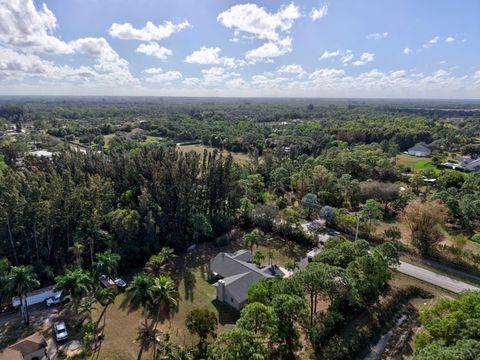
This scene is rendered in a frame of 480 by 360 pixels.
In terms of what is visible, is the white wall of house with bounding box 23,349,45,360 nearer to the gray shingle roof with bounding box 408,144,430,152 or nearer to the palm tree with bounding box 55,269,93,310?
the palm tree with bounding box 55,269,93,310

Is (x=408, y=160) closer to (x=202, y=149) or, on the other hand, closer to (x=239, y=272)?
(x=202, y=149)

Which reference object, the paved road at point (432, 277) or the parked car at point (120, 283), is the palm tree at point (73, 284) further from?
the paved road at point (432, 277)

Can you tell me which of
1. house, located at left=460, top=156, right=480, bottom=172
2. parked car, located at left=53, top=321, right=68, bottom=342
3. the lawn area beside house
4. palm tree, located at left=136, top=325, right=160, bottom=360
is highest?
house, located at left=460, top=156, right=480, bottom=172

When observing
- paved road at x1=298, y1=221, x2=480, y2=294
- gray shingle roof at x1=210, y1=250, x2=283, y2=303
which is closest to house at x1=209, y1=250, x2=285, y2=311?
gray shingle roof at x1=210, y1=250, x2=283, y2=303

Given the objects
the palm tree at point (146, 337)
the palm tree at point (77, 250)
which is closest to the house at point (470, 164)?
the palm tree at point (146, 337)

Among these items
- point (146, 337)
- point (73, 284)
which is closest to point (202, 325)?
point (146, 337)
